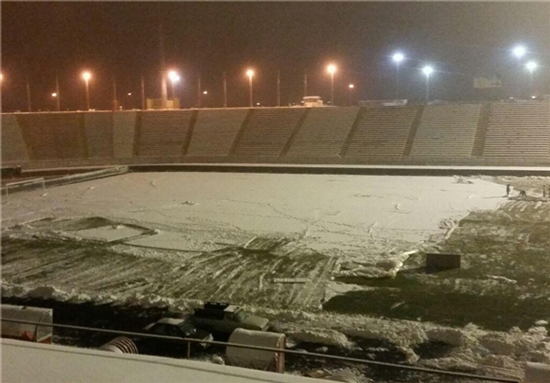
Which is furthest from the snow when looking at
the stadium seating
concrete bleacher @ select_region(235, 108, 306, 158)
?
the stadium seating

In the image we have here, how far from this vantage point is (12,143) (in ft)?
117

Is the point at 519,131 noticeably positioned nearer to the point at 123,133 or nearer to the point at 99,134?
the point at 123,133

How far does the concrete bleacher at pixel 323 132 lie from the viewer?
3347 centimetres

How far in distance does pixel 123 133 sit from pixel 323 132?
13.0 metres

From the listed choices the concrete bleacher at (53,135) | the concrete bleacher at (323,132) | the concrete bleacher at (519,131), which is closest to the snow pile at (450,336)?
the concrete bleacher at (519,131)

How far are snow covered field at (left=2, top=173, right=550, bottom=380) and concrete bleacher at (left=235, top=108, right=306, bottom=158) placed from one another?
1080 cm

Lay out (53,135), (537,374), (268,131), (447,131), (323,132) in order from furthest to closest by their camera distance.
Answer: (53,135), (268,131), (323,132), (447,131), (537,374)

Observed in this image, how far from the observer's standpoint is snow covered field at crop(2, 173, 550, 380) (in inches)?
353

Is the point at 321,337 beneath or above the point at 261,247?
beneath

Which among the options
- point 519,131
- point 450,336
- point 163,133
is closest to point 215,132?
point 163,133

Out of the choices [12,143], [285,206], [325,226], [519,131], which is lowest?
[325,226]

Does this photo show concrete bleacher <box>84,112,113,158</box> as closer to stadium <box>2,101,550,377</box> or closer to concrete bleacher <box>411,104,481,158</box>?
stadium <box>2,101,550,377</box>

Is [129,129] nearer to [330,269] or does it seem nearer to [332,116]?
[332,116]

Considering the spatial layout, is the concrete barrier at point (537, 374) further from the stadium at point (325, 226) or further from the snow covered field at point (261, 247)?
the snow covered field at point (261, 247)
